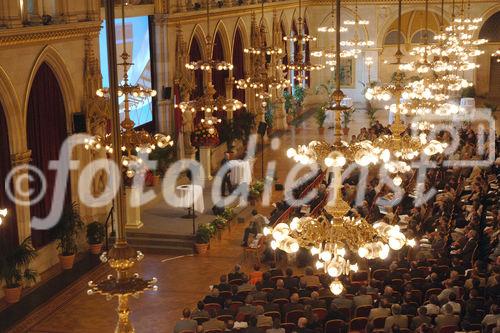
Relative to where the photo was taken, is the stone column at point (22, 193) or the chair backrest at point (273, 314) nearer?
the chair backrest at point (273, 314)

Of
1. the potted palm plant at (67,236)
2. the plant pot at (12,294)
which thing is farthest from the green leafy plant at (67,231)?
the plant pot at (12,294)

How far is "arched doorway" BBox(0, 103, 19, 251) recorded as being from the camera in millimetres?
16016

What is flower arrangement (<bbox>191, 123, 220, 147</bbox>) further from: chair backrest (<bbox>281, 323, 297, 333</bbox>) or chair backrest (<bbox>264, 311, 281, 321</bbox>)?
chair backrest (<bbox>281, 323, 297, 333</bbox>)

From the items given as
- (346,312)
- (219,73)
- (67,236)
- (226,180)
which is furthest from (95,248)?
(219,73)

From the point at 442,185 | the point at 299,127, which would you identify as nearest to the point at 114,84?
the point at 442,185

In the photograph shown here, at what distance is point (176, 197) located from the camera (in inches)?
838

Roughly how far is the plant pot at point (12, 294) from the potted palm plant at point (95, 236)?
3.13 m

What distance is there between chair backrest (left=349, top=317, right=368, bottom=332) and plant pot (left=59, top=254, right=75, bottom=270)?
7.34 meters

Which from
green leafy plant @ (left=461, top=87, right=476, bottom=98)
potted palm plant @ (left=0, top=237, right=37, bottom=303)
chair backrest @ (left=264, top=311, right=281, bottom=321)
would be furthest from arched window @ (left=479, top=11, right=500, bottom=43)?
chair backrest @ (left=264, top=311, right=281, bottom=321)

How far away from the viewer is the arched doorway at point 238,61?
30344 millimetres

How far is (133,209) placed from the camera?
1988 cm

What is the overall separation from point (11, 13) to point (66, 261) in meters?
5.46

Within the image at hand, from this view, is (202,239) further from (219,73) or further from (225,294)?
(219,73)

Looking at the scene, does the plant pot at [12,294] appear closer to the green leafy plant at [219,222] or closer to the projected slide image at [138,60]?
the green leafy plant at [219,222]
